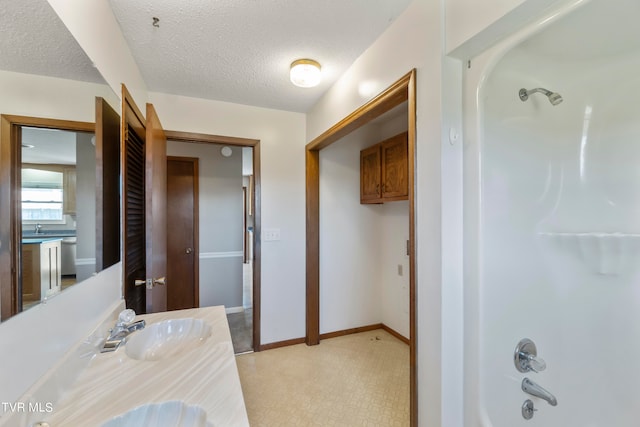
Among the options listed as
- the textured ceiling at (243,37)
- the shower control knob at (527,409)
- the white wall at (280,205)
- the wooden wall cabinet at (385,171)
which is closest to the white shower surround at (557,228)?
the shower control knob at (527,409)

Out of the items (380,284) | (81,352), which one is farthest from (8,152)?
(380,284)

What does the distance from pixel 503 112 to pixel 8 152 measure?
167cm

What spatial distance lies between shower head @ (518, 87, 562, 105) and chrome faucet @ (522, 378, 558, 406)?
1.28 meters

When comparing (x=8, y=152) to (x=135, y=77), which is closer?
(x=8, y=152)

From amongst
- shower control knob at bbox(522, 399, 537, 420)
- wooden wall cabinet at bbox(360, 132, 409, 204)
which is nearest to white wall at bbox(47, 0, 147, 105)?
wooden wall cabinet at bbox(360, 132, 409, 204)

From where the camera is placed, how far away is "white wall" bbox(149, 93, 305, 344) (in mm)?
2627

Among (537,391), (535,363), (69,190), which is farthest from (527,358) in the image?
(69,190)

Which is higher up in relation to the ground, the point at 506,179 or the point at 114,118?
the point at 114,118

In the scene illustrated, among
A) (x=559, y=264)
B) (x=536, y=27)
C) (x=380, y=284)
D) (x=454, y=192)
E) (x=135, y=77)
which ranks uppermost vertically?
(x=135, y=77)

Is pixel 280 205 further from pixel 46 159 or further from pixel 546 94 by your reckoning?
pixel 546 94

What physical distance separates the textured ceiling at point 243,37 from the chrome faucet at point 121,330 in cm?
150

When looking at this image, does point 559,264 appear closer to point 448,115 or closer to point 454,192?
point 454,192

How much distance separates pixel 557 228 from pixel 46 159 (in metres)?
1.99

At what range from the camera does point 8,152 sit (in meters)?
0.63
